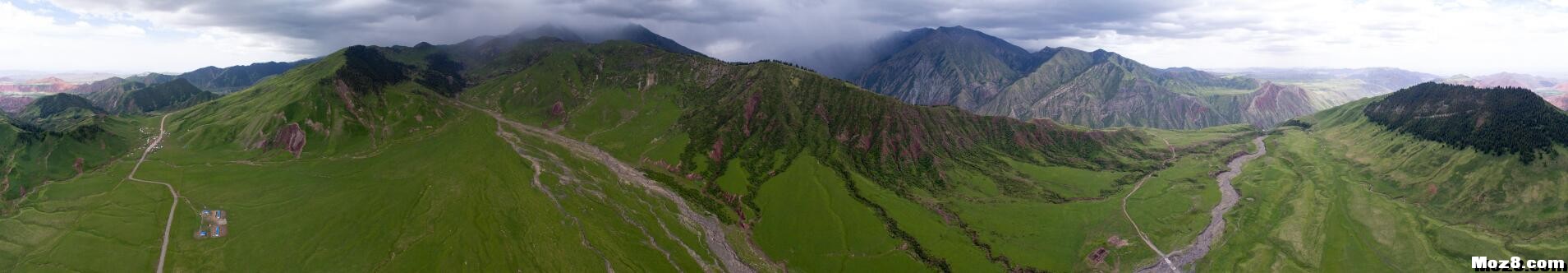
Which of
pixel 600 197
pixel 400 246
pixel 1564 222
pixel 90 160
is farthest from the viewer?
pixel 600 197

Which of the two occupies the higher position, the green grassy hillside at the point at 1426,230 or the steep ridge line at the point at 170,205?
the steep ridge line at the point at 170,205

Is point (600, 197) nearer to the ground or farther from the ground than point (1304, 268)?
farther from the ground

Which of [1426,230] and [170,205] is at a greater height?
[170,205]

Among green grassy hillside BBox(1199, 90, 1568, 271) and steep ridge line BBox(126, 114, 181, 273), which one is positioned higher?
steep ridge line BBox(126, 114, 181, 273)

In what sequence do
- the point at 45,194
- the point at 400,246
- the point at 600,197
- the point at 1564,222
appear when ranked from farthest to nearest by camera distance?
the point at 600,197
the point at 1564,222
the point at 45,194
the point at 400,246

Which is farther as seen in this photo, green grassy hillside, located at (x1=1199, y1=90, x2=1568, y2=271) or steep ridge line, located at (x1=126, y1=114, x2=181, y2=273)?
green grassy hillside, located at (x1=1199, y1=90, x2=1568, y2=271)

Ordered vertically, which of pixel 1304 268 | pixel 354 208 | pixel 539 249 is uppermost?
pixel 354 208

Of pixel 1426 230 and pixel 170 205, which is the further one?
pixel 1426 230

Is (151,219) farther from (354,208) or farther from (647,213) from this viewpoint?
(647,213)

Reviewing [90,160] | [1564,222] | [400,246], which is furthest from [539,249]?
[1564,222]

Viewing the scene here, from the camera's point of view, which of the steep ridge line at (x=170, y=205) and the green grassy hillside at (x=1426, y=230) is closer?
the steep ridge line at (x=170, y=205)

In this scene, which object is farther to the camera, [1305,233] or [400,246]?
[1305,233]
